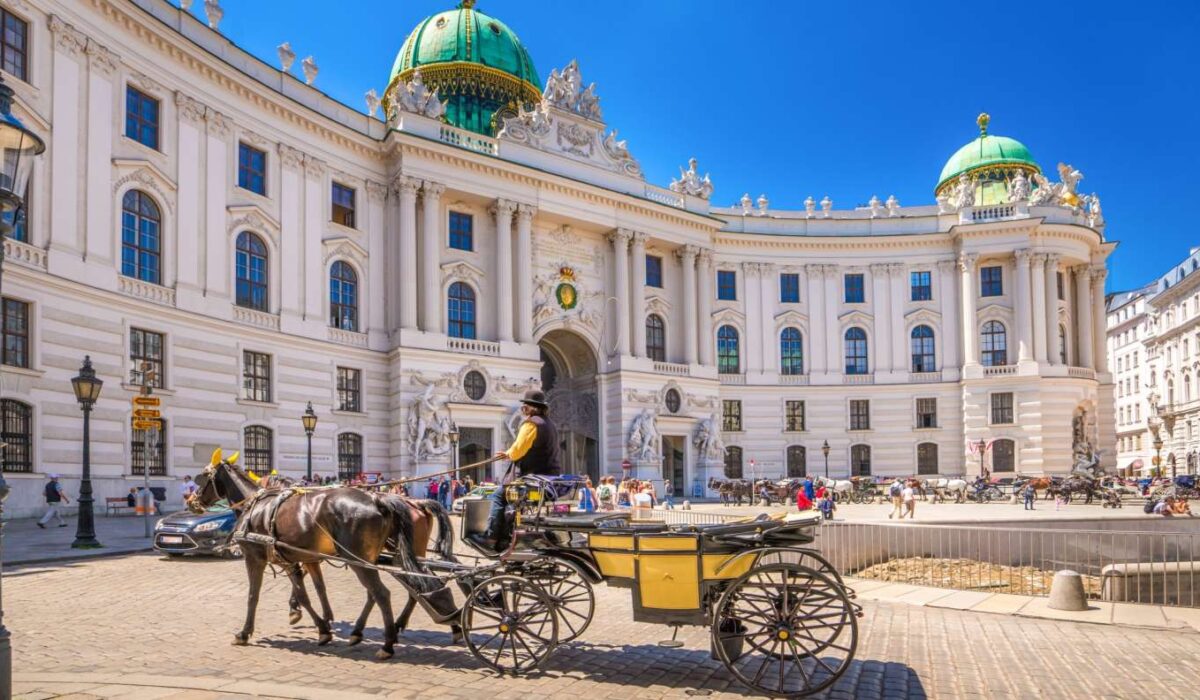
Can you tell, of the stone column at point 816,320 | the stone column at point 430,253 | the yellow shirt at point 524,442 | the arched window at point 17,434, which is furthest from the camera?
the stone column at point 816,320

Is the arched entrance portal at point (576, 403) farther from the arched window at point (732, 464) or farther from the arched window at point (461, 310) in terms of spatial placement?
the arched window at point (732, 464)

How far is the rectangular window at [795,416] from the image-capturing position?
54281 millimetres

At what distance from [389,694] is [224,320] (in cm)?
2675

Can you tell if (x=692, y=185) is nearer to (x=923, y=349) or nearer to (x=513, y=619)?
(x=923, y=349)

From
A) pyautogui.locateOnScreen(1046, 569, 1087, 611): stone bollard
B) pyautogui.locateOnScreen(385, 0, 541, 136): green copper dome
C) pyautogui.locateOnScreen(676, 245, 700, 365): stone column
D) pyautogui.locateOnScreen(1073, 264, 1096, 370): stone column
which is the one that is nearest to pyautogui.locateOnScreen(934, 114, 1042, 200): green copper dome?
pyautogui.locateOnScreen(1073, 264, 1096, 370): stone column

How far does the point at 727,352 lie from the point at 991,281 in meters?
16.4

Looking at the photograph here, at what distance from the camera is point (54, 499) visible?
2369cm

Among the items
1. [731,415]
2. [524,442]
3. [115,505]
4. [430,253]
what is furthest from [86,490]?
[731,415]

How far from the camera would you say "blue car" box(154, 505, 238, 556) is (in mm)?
16328

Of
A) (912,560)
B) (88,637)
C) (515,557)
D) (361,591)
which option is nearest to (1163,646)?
(912,560)

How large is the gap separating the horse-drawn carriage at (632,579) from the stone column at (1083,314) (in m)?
53.3

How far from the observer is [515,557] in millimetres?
8727

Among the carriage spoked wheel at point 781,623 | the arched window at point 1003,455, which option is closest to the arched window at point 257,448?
the carriage spoked wheel at point 781,623

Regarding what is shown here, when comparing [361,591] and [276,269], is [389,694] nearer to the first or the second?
[361,591]
